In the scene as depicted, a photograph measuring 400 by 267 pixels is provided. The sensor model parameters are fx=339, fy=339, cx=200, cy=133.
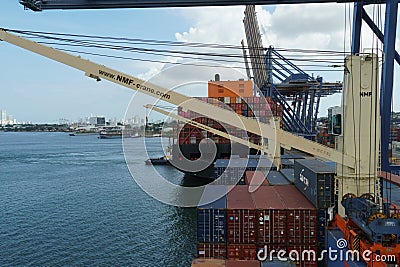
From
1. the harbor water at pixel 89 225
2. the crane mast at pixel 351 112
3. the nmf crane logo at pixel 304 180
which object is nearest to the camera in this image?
the crane mast at pixel 351 112

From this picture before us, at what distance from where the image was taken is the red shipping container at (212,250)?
11984mm

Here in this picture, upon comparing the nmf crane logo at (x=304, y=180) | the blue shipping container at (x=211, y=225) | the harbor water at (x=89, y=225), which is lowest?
the harbor water at (x=89, y=225)

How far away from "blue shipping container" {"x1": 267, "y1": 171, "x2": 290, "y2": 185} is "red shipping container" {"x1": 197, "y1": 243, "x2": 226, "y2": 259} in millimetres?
6422

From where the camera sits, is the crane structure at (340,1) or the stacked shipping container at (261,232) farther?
the crane structure at (340,1)

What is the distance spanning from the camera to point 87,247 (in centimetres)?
1928

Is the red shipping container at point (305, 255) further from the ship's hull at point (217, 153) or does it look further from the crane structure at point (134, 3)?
the ship's hull at point (217, 153)

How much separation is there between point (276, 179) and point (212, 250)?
822cm

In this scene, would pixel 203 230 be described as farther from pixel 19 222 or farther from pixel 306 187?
pixel 19 222

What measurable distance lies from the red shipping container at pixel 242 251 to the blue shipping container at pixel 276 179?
20.1 ft

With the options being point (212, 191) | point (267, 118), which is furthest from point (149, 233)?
point (267, 118)

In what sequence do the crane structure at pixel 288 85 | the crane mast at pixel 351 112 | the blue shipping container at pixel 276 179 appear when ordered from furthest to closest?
the crane structure at pixel 288 85 < the blue shipping container at pixel 276 179 < the crane mast at pixel 351 112

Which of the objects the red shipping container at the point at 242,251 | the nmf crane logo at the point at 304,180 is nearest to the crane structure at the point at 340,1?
the nmf crane logo at the point at 304,180

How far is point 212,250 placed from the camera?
39.5 feet

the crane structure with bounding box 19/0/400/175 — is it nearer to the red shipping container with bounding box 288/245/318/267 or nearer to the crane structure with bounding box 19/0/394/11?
the crane structure with bounding box 19/0/394/11
